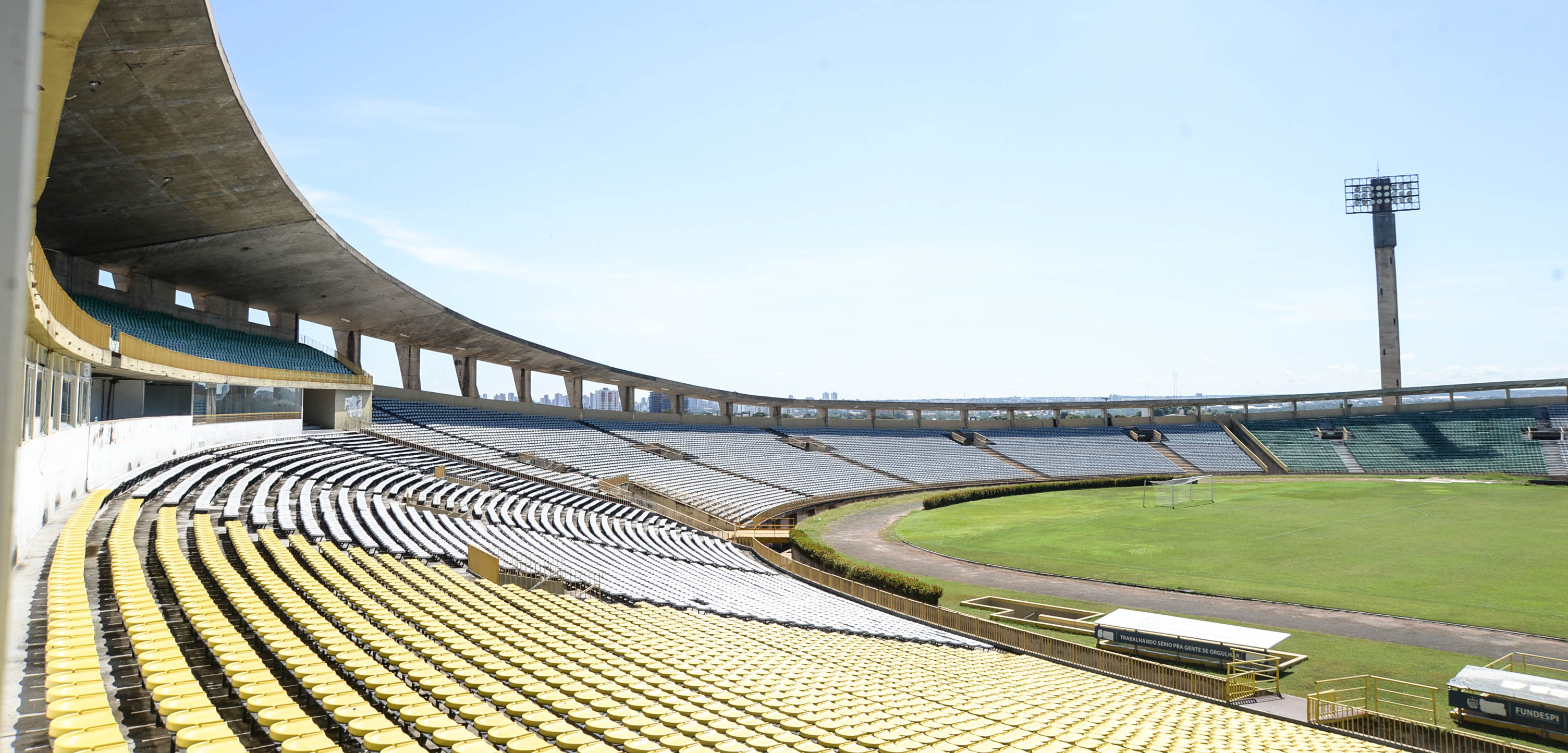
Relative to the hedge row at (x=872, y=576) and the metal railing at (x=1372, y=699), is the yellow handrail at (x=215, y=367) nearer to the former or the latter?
the hedge row at (x=872, y=576)

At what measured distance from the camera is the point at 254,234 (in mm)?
27891

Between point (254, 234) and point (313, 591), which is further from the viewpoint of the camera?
point (254, 234)

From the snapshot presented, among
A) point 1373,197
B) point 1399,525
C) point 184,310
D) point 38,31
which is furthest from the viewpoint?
point 1373,197

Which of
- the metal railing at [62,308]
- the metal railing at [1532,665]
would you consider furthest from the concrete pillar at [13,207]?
the metal railing at [1532,665]

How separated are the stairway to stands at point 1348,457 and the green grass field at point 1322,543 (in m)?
8.50

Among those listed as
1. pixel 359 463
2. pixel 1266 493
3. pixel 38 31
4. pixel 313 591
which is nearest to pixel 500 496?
pixel 359 463

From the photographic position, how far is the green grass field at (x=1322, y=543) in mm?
25359

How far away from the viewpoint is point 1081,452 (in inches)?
2675

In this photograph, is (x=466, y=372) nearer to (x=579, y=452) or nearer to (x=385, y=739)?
(x=579, y=452)

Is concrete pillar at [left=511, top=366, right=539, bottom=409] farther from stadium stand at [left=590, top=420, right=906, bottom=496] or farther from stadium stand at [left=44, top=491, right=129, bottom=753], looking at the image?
stadium stand at [left=44, top=491, right=129, bottom=753]

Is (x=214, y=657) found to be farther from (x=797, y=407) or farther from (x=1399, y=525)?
(x=797, y=407)

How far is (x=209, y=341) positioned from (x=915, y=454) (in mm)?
46289

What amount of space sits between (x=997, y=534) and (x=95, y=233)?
3424 centimetres

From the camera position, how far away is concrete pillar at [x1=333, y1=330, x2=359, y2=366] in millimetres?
43281
